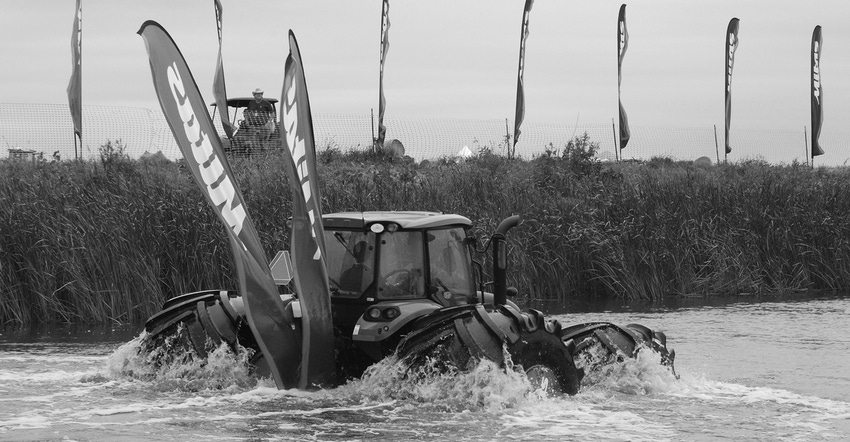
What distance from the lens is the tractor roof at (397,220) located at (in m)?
10.6

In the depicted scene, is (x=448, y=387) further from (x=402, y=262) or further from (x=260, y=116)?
(x=260, y=116)

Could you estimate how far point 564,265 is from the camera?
20375 millimetres

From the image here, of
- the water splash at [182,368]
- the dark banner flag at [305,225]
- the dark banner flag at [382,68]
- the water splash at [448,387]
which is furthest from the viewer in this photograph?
the dark banner flag at [382,68]

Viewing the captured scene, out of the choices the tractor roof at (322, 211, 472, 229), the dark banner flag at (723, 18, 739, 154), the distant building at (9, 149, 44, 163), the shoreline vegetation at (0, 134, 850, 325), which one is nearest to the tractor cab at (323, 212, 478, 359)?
the tractor roof at (322, 211, 472, 229)

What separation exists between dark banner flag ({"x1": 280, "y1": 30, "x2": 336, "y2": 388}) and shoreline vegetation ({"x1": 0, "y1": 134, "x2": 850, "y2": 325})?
7.71 m

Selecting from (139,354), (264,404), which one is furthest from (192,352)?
(264,404)

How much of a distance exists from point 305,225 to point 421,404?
185 centimetres

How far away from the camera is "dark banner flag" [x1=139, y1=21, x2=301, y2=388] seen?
941 centimetres

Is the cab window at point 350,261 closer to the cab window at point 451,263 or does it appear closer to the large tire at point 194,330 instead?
the cab window at point 451,263

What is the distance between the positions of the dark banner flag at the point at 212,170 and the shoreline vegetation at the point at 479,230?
772 cm

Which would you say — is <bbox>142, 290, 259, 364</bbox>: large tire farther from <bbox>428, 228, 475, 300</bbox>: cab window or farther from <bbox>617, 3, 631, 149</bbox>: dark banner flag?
<bbox>617, 3, 631, 149</bbox>: dark banner flag

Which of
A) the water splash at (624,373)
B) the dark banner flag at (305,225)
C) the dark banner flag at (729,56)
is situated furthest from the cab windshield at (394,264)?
the dark banner flag at (729,56)

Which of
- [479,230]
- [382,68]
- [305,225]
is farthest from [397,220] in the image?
[382,68]

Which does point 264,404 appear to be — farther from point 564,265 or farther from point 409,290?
point 564,265
